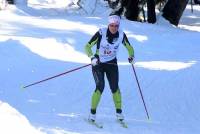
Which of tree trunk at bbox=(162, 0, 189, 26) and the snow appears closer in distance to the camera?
A: the snow

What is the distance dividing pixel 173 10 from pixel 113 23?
20747mm

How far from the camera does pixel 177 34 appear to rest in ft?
87.2

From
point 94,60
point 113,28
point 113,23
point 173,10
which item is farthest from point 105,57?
point 173,10

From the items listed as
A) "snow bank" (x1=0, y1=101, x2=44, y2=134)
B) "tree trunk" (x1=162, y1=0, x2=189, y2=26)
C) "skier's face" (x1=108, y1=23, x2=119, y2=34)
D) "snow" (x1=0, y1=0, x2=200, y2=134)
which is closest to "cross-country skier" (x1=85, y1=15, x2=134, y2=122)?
"skier's face" (x1=108, y1=23, x2=119, y2=34)

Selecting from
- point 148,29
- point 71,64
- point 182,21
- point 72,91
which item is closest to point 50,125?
point 72,91

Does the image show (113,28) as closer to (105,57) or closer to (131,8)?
(105,57)

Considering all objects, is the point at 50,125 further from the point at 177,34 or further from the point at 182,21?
the point at 182,21

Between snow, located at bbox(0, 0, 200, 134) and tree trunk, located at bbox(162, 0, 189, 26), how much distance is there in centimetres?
429

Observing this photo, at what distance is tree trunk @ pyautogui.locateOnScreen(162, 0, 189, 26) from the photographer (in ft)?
105

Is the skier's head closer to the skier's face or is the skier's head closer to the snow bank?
the skier's face

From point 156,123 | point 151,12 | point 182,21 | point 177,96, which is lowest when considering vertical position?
point 182,21

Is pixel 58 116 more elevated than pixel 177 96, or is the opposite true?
pixel 58 116

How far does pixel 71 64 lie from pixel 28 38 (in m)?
2.25

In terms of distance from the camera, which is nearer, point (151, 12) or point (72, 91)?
point (72, 91)
